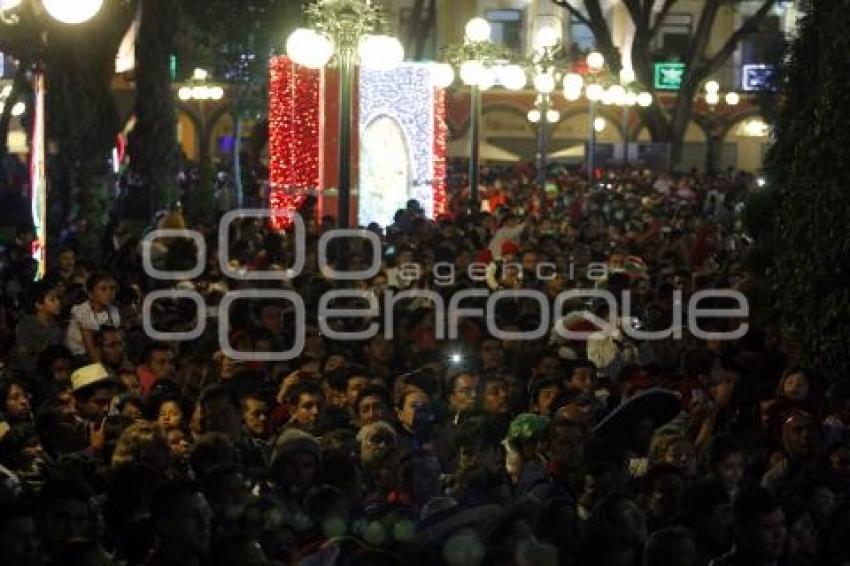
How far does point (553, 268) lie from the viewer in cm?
1656

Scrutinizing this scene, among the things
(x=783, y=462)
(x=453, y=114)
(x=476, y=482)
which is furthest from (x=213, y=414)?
(x=453, y=114)

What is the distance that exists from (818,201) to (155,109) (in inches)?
574

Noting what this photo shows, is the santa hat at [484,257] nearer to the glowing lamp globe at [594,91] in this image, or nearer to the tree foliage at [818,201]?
the tree foliage at [818,201]

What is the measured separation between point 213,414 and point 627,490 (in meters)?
2.22

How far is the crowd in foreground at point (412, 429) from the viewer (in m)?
6.38

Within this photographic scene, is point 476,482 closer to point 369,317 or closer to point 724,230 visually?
point 369,317

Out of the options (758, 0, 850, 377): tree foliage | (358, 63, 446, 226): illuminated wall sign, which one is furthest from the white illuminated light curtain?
(358, 63, 446, 226): illuminated wall sign

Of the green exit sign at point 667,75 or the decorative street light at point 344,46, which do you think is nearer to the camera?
the decorative street light at point 344,46

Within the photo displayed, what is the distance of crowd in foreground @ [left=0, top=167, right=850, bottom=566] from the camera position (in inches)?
251

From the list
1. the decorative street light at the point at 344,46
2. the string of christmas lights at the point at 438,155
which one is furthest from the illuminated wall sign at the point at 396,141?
the decorative street light at the point at 344,46

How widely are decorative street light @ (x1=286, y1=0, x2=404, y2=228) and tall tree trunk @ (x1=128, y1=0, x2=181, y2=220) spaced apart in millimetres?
→ 7443

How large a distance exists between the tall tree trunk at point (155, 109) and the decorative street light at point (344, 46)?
744cm

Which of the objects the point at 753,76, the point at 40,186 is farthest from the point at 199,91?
the point at 40,186

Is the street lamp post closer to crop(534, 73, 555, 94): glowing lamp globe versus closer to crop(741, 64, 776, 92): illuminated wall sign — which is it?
crop(741, 64, 776, 92): illuminated wall sign
